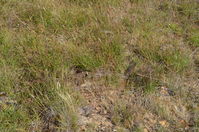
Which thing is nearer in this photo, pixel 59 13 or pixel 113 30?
pixel 113 30

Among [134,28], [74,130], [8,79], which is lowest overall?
[74,130]

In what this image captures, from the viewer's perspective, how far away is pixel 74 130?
2.92 meters

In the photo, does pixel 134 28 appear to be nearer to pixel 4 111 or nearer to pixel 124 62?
pixel 124 62

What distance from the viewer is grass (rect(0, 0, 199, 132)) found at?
10.1 ft

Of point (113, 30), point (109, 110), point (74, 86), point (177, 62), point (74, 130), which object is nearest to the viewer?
point (74, 130)

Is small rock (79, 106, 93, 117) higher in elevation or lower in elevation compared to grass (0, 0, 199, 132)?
lower

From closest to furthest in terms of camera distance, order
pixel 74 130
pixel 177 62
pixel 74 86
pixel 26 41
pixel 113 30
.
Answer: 1. pixel 74 130
2. pixel 74 86
3. pixel 177 62
4. pixel 26 41
5. pixel 113 30

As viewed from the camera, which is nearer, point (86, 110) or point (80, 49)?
point (86, 110)

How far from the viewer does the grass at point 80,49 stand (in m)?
3.08

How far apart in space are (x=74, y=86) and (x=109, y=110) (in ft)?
1.71

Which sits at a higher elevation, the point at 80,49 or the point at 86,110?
the point at 80,49

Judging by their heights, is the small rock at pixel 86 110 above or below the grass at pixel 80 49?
below

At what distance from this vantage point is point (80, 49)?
379 cm

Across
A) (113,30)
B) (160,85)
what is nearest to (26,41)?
(113,30)
